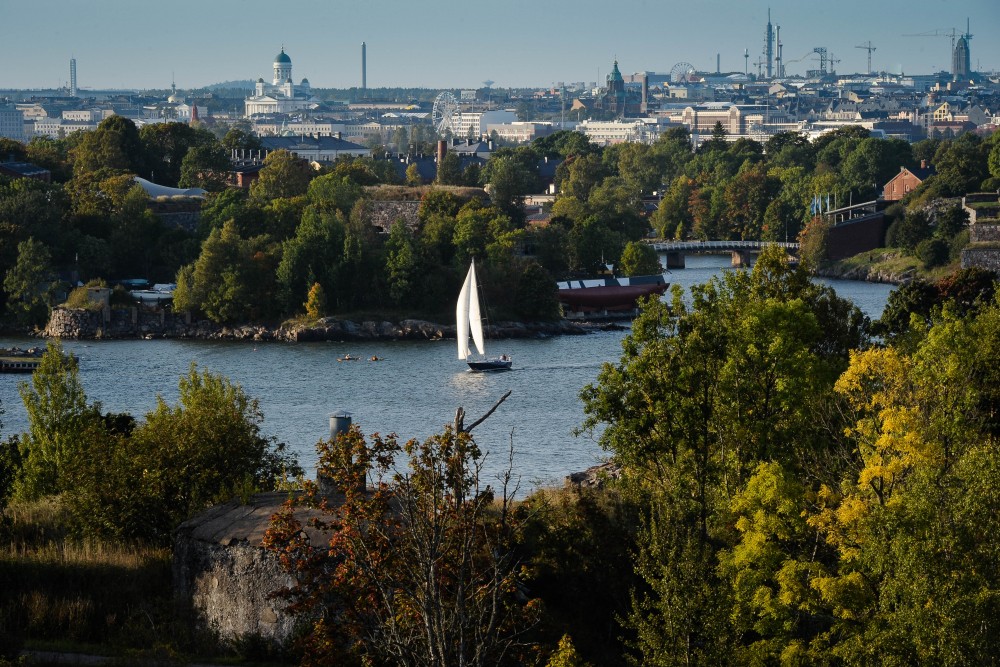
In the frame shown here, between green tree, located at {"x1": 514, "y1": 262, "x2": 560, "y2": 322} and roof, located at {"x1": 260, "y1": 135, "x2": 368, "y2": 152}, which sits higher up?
roof, located at {"x1": 260, "y1": 135, "x2": 368, "y2": 152}

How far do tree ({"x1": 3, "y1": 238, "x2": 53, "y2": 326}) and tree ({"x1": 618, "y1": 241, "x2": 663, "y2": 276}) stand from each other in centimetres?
1358

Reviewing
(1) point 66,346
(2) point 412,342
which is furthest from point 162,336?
(2) point 412,342

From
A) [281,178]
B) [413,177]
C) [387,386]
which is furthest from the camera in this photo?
[413,177]

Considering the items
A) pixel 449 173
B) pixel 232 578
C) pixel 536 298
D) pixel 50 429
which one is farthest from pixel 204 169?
pixel 232 578

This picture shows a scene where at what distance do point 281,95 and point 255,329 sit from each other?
488ft

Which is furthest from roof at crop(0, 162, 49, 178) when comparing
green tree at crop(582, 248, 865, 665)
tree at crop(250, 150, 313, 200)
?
green tree at crop(582, 248, 865, 665)

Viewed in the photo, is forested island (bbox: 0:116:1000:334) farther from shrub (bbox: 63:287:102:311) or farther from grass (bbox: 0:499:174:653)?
grass (bbox: 0:499:174:653)

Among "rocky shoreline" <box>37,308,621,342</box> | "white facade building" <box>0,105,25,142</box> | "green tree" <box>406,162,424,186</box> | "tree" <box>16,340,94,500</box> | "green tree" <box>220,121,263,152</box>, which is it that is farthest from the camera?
"white facade building" <box>0,105,25,142</box>

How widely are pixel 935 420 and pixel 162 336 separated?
26.1 m

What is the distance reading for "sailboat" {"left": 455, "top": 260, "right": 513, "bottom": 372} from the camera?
1139 inches

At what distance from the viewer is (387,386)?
88.6 ft

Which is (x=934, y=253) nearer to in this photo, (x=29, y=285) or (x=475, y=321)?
(x=475, y=321)

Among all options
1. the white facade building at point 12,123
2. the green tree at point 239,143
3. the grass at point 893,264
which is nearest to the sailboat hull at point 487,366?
the grass at point 893,264

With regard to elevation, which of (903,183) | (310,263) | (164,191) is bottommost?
(310,263)
